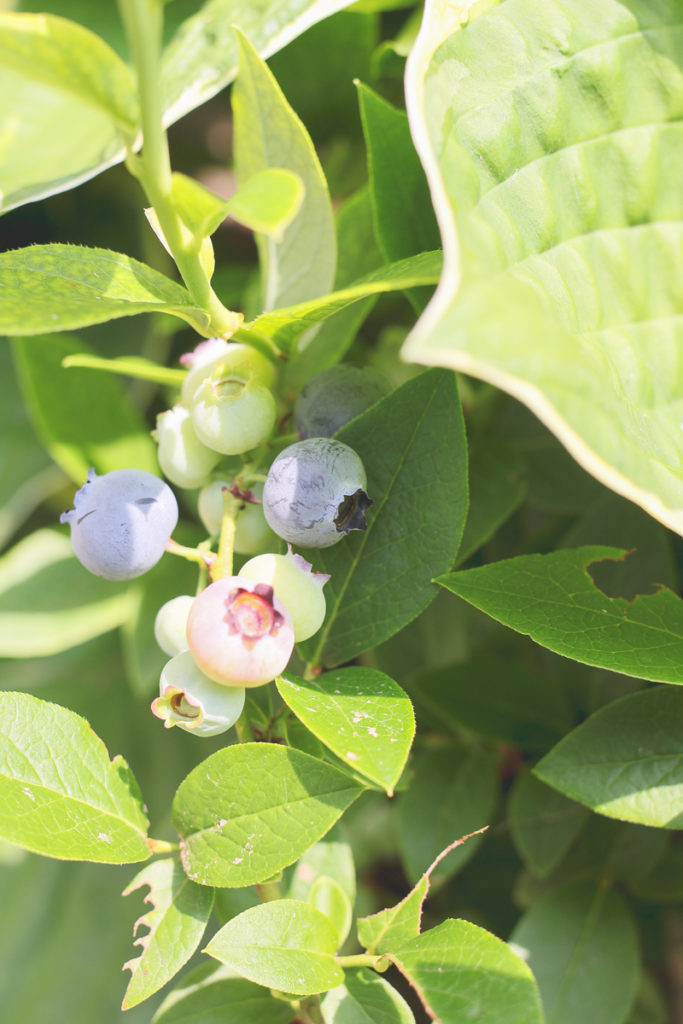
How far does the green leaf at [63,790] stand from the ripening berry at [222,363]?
196 mm

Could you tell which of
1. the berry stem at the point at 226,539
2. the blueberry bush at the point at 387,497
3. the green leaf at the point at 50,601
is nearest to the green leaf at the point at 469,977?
the blueberry bush at the point at 387,497

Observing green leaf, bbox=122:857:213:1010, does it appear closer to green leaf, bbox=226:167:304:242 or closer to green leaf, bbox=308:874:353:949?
green leaf, bbox=308:874:353:949

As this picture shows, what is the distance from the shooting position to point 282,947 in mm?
425

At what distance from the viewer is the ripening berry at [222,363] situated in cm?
48

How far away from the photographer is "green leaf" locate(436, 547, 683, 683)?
1.44 ft

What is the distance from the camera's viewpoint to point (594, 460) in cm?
32

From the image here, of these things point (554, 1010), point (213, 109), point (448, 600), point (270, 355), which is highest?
point (213, 109)

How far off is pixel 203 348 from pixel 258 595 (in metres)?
0.17

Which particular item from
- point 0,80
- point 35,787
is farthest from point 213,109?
point 35,787

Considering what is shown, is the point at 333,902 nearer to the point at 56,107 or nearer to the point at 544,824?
the point at 544,824

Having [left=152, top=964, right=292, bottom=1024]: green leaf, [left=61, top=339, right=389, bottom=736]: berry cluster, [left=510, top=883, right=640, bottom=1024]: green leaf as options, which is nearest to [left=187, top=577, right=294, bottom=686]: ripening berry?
[left=61, top=339, right=389, bottom=736]: berry cluster

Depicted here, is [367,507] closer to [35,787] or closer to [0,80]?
[35,787]

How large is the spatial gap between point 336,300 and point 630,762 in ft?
0.98

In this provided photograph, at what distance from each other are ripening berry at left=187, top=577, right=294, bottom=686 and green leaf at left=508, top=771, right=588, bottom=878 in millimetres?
302
